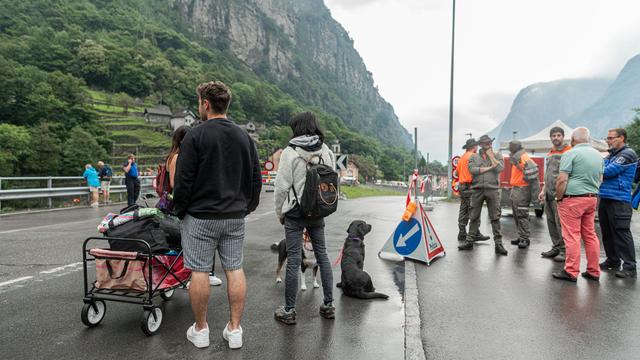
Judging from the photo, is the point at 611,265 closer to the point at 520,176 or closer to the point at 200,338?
the point at 520,176

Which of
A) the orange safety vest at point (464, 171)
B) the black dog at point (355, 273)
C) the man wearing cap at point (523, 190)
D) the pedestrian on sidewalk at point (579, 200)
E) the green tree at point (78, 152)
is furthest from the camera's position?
the green tree at point (78, 152)

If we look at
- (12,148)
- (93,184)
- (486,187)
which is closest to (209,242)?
(486,187)

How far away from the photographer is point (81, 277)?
5.45m

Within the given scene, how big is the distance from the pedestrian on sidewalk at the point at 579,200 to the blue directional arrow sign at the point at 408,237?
6.72ft

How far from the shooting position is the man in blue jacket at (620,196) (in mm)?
6086

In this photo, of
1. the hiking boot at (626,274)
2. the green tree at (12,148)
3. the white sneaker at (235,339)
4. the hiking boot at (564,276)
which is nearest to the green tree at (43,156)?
the green tree at (12,148)

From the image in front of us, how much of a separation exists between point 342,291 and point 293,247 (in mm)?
1346

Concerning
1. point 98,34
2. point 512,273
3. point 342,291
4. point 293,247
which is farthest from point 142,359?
point 98,34

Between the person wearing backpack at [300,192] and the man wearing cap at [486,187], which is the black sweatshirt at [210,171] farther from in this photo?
the man wearing cap at [486,187]

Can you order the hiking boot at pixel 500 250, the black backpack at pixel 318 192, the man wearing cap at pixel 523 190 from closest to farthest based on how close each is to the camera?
the black backpack at pixel 318 192, the hiking boot at pixel 500 250, the man wearing cap at pixel 523 190

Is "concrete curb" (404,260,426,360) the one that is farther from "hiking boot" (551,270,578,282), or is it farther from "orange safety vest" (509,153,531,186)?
"orange safety vest" (509,153,531,186)

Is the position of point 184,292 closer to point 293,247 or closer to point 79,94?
point 293,247

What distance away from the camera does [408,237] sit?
706cm

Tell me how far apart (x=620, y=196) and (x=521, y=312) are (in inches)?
121
